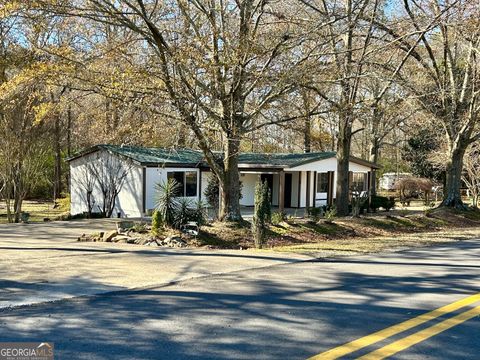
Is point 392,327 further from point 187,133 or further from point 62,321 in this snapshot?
point 187,133

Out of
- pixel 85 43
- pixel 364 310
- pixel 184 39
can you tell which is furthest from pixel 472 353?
pixel 85 43

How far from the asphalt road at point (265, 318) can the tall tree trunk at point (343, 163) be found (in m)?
11.5

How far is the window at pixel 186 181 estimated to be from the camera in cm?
2683

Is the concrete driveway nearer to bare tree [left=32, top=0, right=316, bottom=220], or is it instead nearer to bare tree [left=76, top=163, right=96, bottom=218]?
bare tree [left=32, top=0, right=316, bottom=220]

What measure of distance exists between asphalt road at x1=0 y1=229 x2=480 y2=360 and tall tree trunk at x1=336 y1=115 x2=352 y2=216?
11525mm

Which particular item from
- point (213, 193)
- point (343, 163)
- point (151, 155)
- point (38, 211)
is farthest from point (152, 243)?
point (38, 211)

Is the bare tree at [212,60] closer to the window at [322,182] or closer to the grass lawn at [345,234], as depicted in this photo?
the grass lawn at [345,234]

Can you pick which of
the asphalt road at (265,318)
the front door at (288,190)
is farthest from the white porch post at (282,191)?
the asphalt road at (265,318)

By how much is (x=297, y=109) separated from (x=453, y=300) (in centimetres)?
1087

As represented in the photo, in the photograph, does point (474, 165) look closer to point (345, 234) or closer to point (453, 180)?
point (453, 180)

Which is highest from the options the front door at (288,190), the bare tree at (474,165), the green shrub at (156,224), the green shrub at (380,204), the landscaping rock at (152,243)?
the bare tree at (474,165)

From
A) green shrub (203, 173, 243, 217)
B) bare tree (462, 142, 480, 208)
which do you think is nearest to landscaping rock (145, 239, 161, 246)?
green shrub (203, 173, 243, 217)

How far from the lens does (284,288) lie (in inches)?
302

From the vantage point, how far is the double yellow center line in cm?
474
